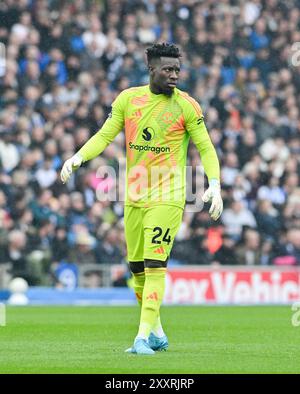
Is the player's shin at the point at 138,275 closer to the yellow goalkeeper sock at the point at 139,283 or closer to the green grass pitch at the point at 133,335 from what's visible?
the yellow goalkeeper sock at the point at 139,283

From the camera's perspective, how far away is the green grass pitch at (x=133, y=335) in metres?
8.98

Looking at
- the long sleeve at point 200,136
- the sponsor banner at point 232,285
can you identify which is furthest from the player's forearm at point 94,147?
the sponsor banner at point 232,285

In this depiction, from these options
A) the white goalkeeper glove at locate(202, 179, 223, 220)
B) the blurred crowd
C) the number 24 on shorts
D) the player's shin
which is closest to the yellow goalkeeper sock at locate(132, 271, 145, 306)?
the player's shin

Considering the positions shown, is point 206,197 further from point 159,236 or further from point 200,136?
point 200,136

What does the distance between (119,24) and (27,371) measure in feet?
53.5

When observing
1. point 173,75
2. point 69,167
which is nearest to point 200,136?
point 173,75

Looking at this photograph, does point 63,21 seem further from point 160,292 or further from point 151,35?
point 160,292

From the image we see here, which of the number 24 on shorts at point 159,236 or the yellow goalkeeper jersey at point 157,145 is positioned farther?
the yellow goalkeeper jersey at point 157,145

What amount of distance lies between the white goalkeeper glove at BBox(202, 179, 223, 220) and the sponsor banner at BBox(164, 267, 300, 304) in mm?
10146

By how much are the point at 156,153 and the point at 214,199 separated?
75cm

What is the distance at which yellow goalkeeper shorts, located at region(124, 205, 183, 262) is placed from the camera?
10.1 metres

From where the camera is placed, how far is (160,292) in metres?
10.1

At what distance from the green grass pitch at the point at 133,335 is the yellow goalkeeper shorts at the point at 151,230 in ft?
2.87

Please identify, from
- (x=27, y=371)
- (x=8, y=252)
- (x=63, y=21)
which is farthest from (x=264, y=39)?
(x=27, y=371)
